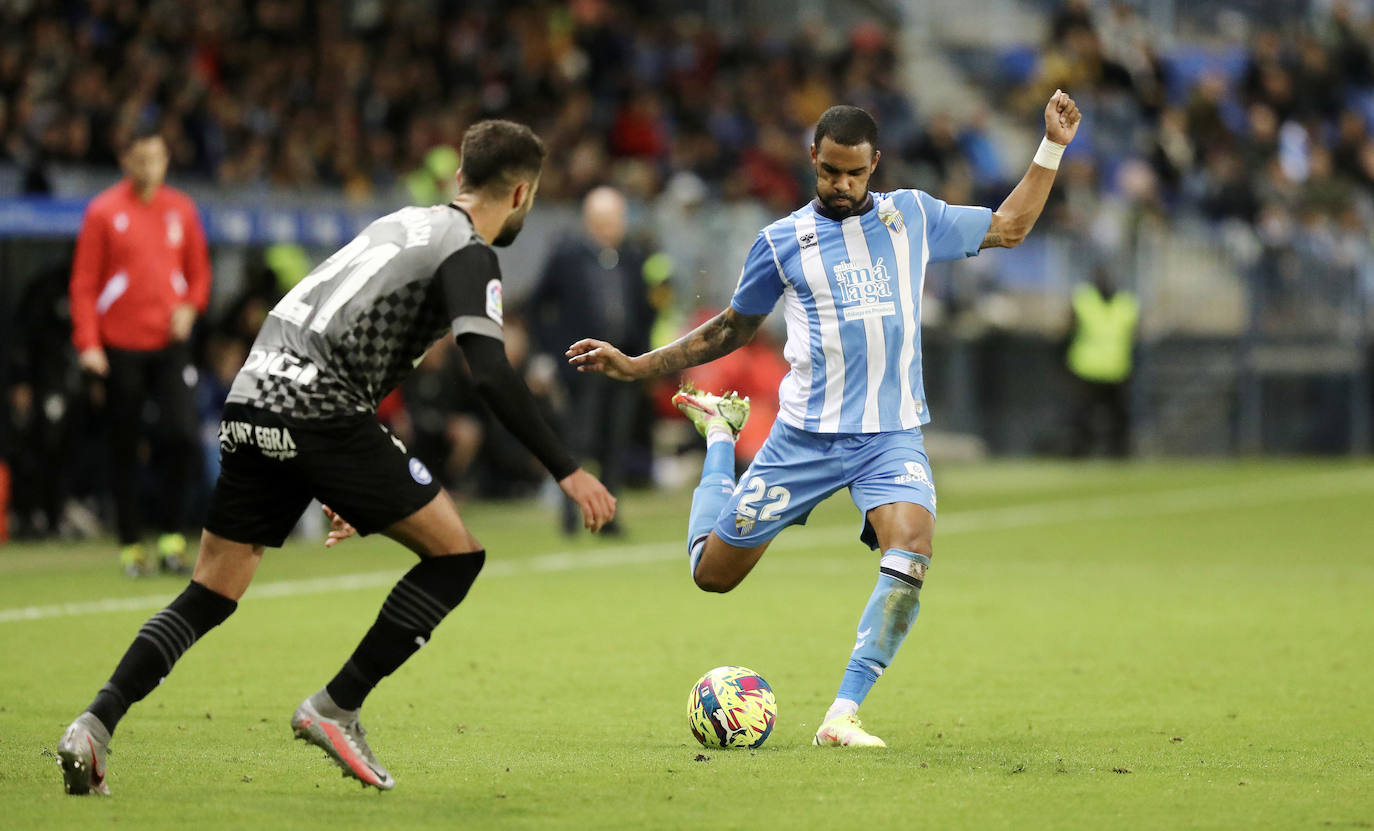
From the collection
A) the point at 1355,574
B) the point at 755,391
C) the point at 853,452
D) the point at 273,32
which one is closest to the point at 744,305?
the point at 853,452

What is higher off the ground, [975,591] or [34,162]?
[34,162]

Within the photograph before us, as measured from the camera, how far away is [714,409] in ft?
25.6

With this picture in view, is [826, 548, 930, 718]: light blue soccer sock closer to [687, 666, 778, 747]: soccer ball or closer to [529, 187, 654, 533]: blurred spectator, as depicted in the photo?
[687, 666, 778, 747]: soccer ball

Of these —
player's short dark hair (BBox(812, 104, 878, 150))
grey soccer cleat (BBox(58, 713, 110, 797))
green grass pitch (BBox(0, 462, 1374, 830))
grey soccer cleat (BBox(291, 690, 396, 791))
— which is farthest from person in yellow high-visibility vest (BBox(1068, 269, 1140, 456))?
grey soccer cleat (BBox(58, 713, 110, 797))

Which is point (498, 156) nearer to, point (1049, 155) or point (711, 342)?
point (711, 342)

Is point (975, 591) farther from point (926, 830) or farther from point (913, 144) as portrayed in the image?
point (913, 144)

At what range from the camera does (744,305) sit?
283 inches

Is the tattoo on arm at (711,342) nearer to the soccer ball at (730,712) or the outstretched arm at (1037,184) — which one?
the outstretched arm at (1037,184)

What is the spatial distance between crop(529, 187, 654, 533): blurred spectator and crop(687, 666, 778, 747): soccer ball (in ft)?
25.3

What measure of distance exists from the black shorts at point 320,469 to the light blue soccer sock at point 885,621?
1711 mm

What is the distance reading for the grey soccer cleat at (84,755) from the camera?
215 inches

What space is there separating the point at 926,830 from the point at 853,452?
2013mm

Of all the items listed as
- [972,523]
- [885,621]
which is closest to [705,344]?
[885,621]

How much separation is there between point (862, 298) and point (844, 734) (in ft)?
5.11
